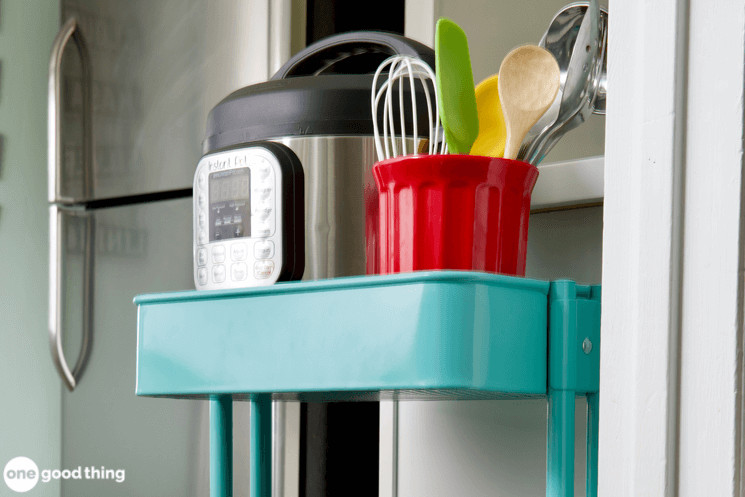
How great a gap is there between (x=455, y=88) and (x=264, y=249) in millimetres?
219

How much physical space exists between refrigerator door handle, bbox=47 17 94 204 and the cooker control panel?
2.37ft

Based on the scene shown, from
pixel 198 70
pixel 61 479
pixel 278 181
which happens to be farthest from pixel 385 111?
pixel 61 479

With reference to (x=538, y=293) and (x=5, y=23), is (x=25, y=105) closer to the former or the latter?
(x=5, y=23)

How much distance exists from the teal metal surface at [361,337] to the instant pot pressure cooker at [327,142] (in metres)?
0.10

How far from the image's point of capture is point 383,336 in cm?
68

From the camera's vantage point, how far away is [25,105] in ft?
5.22

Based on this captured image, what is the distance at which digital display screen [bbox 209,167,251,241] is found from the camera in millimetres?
817

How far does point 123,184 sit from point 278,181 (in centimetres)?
71

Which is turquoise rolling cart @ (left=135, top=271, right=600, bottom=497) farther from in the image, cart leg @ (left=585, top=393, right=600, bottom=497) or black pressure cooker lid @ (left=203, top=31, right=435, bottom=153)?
black pressure cooker lid @ (left=203, top=31, right=435, bottom=153)

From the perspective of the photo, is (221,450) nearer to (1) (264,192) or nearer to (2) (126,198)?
(1) (264,192)

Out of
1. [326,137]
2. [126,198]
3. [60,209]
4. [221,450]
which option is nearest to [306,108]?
[326,137]

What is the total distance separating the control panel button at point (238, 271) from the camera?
2.66 feet

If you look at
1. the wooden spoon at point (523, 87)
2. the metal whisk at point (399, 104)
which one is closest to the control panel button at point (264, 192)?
the metal whisk at point (399, 104)

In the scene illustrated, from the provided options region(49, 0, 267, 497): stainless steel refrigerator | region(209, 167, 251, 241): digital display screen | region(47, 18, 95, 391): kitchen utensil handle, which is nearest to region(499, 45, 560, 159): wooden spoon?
region(209, 167, 251, 241): digital display screen
